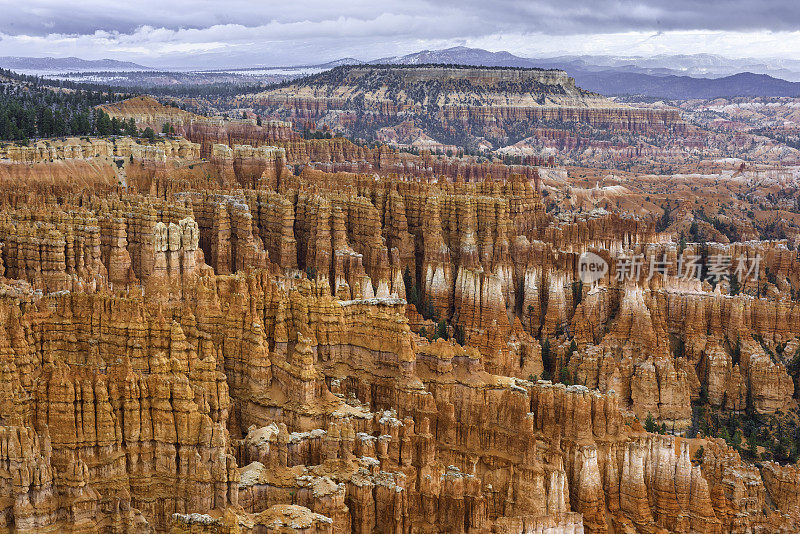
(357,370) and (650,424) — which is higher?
(357,370)

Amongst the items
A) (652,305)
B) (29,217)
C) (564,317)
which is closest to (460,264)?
(564,317)

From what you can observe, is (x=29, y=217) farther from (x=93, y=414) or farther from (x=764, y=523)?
(x=764, y=523)

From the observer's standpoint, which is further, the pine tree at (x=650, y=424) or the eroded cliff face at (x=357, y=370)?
the pine tree at (x=650, y=424)

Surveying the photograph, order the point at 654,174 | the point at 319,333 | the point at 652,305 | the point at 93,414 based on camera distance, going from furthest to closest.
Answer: the point at 654,174, the point at 652,305, the point at 319,333, the point at 93,414

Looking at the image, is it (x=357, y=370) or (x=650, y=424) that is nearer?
(x=357, y=370)

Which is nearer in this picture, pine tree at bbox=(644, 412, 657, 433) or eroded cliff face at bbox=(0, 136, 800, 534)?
eroded cliff face at bbox=(0, 136, 800, 534)

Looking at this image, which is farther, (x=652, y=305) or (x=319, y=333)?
(x=652, y=305)

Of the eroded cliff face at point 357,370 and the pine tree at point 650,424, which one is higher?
the eroded cliff face at point 357,370

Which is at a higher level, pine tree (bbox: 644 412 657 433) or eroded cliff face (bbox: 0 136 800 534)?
eroded cliff face (bbox: 0 136 800 534)
